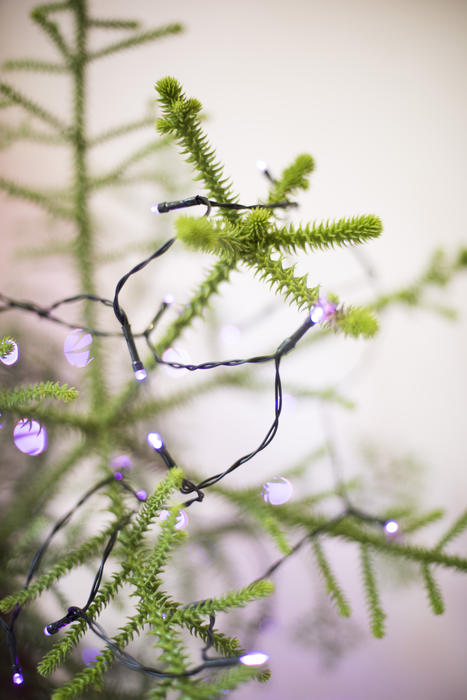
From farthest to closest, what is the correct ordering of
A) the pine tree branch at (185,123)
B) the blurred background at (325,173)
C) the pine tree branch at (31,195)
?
the blurred background at (325,173) < the pine tree branch at (31,195) < the pine tree branch at (185,123)

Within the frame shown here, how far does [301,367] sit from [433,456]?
0.33 m

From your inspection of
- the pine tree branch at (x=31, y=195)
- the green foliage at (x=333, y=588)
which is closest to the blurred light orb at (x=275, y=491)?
the green foliage at (x=333, y=588)

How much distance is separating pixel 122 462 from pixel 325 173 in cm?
70

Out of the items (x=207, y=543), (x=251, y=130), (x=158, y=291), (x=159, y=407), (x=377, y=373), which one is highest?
(x=251, y=130)

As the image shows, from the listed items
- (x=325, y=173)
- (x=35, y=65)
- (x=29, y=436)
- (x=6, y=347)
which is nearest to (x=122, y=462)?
(x=29, y=436)

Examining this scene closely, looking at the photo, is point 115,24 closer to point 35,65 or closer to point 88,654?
point 35,65

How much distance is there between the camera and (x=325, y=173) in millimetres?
847

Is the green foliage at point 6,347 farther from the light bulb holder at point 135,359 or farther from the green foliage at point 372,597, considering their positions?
the green foliage at point 372,597

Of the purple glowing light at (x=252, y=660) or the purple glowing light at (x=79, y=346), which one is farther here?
the purple glowing light at (x=79, y=346)

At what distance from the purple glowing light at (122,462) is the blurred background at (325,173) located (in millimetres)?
224

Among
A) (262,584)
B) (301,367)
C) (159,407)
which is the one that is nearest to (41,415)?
(159,407)

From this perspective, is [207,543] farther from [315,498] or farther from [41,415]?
[41,415]

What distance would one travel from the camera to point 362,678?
0.76 metres

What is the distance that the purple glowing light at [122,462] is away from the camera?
22.1 inches
